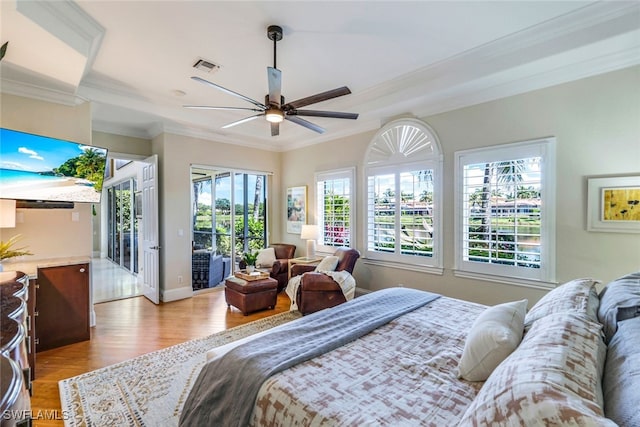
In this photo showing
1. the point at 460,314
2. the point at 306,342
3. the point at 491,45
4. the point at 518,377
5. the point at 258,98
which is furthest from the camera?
the point at 258,98

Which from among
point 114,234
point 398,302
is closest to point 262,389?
point 398,302

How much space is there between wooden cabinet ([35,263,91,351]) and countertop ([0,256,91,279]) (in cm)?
4

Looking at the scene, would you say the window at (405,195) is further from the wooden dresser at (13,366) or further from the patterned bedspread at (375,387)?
the wooden dresser at (13,366)

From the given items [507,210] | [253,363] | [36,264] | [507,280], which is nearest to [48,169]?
[36,264]

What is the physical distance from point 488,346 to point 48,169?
170 inches

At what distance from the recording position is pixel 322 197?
5.58m

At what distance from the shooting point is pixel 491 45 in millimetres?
2969

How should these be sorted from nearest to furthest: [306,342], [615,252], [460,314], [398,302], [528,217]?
1. [306,342]
2. [460,314]
3. [398,302]
4. [615,252]
5. [528,217]

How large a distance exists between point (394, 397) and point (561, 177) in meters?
3.04

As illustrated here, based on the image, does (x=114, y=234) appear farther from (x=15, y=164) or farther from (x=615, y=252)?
(x=615, y=252)

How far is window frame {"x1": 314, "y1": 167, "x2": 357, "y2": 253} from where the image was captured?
4.99 m

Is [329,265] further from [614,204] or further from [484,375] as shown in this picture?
[614,204]

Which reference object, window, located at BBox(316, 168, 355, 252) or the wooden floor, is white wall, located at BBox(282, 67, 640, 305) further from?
the wooden floor

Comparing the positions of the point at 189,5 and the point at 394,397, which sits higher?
the point at 189,5
